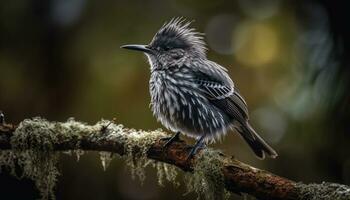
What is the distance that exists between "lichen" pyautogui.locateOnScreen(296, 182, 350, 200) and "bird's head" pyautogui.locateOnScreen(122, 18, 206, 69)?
2690 mm

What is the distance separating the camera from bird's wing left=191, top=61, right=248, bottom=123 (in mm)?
6277

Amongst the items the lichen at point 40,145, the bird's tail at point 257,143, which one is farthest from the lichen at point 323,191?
the bird's tail at point 257,143

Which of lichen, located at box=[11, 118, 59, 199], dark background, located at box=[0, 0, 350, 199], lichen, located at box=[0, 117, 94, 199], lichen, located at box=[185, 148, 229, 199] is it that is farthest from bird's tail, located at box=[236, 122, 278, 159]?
lichen, located at box=[11, 118, 59, 199]

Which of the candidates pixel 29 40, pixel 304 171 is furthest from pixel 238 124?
pixel 29 40

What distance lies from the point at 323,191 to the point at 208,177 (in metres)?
0.87

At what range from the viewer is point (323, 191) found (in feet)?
13.6

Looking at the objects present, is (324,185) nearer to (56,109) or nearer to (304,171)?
(304,171)

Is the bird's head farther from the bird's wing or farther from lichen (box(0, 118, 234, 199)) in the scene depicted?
lichen (box(0, 118, 234, 199))

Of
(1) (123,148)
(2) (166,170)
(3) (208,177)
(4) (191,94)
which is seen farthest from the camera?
(4) (191,94)

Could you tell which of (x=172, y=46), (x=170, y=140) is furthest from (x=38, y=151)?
(x=172, y=46)

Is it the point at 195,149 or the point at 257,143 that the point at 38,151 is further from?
the point at 257,143

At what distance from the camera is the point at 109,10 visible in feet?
28.6

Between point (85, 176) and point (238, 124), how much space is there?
2.47 meters

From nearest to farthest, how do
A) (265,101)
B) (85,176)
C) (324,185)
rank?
(324,185) → (85,176) → (265,101)
